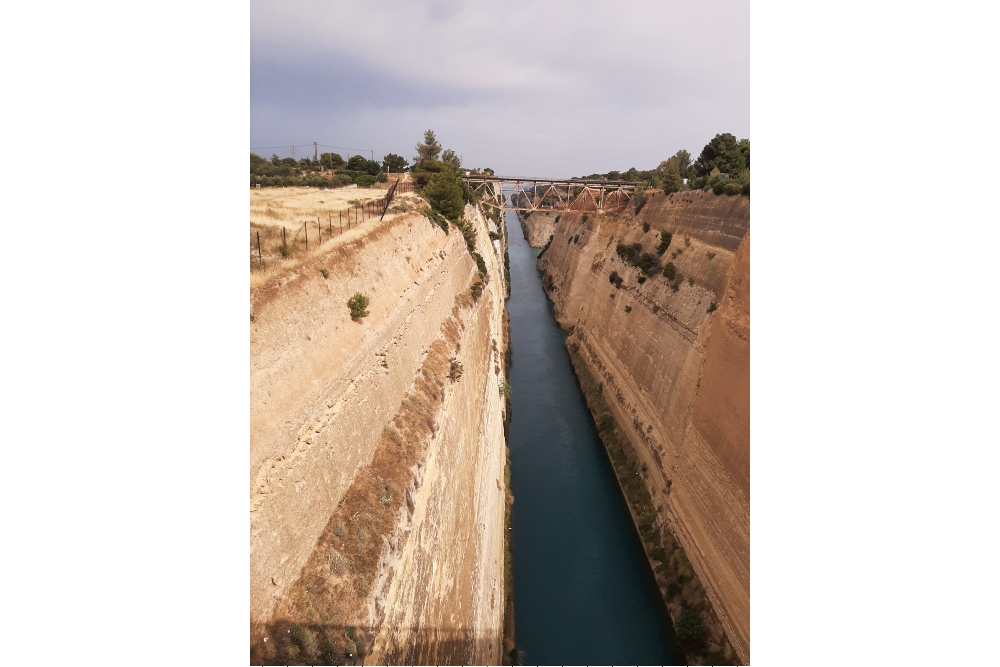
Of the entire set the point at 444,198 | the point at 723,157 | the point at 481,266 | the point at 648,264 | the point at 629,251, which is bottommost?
the point at 481,266

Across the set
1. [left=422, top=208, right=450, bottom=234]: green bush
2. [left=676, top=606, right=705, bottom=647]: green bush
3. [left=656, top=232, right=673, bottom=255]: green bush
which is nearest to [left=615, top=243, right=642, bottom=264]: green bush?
[left=656, top=232, right=673, bottom=255]: green bush

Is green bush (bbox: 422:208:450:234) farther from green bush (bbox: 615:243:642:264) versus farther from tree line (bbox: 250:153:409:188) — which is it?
green bush (bbox: 615:243:642:264)

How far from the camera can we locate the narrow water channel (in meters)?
13.2

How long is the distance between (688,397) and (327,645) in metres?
13.7

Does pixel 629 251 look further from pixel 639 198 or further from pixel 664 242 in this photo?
pixel 639 198

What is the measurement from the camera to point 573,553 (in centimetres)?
1580

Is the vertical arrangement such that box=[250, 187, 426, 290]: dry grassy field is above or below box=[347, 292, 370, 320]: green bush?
above

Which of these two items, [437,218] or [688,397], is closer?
[688,397]

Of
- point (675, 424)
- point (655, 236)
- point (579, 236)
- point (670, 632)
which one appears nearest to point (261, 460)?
point (670, 632)

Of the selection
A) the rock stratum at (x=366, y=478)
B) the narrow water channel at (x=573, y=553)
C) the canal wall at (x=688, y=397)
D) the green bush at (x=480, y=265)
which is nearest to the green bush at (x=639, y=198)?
the canal wall at (x=688, y=397)

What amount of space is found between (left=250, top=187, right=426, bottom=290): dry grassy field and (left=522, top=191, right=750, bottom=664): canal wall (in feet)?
38.2

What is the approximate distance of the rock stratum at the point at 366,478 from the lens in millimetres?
6215

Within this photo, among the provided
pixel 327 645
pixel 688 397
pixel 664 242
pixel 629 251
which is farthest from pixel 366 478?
pixel 629 251

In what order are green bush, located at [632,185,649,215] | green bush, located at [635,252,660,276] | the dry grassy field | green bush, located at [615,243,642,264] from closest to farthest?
the dry grassy field → green bush, located at [635,252,660,276] → green bush, located at [615,243,642,264] → green bush, located at [632,185,649,215]
